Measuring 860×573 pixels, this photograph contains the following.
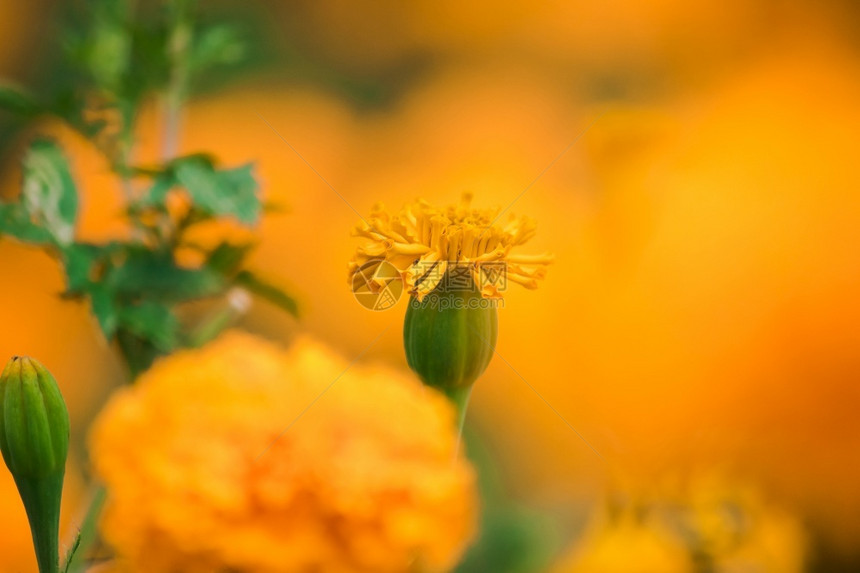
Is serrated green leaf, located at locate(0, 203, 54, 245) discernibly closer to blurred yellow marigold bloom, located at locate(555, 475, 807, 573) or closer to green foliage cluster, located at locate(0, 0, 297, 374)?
green foliage cluster, located at locate(0, 0, 297, 374)

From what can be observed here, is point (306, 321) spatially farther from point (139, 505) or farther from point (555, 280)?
point (139, 505)

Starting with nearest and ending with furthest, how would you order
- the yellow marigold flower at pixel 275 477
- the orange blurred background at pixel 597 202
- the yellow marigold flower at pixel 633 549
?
the yellow marigold flower at pixel 275 477 → the yellow marigold flower at pixel 633 549 → the orange blurred background at pixel 597 202

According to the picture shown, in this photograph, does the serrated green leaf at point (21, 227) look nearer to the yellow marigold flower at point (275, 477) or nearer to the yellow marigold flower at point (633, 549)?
the yellow marigold flower at point (275, 477)

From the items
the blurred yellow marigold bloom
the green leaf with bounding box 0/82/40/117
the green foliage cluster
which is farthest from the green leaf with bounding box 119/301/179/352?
the blurred yellow marigold bloom

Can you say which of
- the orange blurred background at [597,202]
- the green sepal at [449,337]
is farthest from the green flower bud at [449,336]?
the orange blurred background at [597,202]

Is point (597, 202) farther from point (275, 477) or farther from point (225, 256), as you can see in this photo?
point (275, 477)
